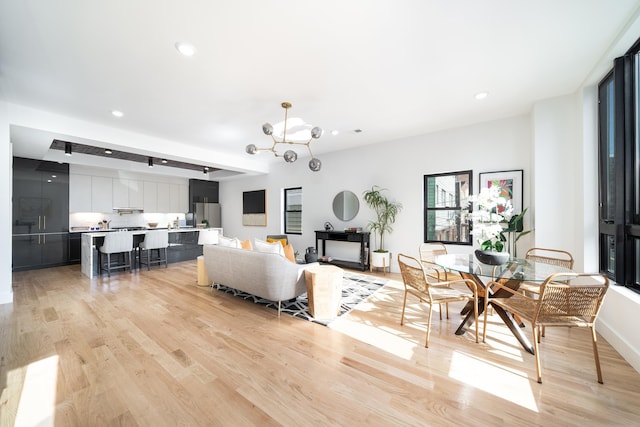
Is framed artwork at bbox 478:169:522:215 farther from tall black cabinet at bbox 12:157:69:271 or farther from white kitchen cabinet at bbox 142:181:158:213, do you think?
tall black cabinet at bbox 12:157:69:271

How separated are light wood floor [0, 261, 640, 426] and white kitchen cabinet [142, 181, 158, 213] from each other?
459 cm

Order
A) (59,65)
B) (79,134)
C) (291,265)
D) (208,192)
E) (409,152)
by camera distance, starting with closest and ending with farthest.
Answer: (59,65), (291,265), (79,134), (409,152), (208,192)

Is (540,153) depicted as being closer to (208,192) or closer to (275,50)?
(275,50)

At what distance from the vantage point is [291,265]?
10.2 feet

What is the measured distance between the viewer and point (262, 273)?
310 centimetres

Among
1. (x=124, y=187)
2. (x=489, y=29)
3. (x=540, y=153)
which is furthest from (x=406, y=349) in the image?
(x=124, y=187)

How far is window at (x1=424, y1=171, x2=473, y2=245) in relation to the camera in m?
4.50

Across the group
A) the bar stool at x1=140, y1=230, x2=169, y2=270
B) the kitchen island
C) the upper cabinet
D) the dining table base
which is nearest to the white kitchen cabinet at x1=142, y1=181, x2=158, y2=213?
the upper cabinet

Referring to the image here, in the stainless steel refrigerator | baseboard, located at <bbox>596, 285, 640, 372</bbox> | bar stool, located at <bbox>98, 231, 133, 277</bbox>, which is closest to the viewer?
baseboard, located at <bbox>596, 285, 640, 372</bbox>

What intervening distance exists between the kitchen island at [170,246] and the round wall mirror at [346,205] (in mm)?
3986

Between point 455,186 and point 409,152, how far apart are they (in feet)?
3.58

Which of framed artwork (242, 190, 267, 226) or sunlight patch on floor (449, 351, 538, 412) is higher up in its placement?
framed artwork (242, 190, 267, 226)

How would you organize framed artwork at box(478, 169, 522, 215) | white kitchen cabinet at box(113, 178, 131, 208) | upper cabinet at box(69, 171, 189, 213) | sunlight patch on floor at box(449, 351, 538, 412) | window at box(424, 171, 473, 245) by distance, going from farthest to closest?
1. white kitchen cabinet at box(113, 178, 131, 208)
2. upper cabinet at box(69, 171, 189, 213)
3. window at box(424, 171, 473, 245)
4. framed artwork at box(478, 169, 522, 215)
5. sunlight patch on floor at box(449, 351, 538, 412)

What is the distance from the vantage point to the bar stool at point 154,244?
18.5ft
